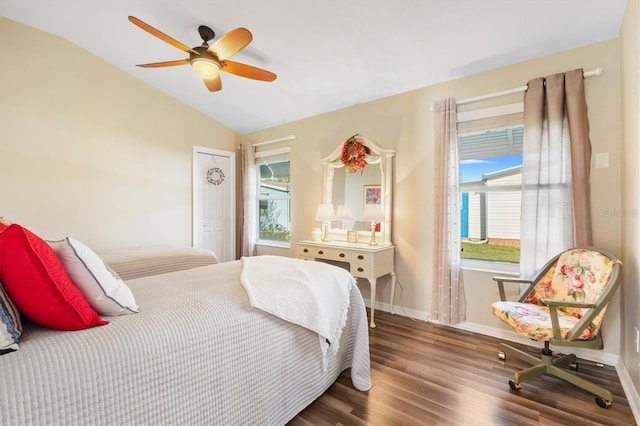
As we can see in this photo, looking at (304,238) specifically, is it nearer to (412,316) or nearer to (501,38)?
(412,316)

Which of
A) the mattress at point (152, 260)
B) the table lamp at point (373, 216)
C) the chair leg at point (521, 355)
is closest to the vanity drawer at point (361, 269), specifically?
the table lamp at point (373, 216)

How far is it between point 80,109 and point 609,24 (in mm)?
5021

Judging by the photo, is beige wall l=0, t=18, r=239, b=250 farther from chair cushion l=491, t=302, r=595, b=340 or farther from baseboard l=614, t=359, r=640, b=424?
baseboard l=614, t=359, r=640, b=424

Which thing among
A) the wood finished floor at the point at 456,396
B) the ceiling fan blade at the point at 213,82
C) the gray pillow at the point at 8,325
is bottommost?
the wood finished floor at the point at 456,396

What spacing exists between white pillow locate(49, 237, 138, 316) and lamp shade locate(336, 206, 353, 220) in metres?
2.43

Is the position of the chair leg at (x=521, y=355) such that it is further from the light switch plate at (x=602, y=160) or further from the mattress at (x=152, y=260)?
the mattress at (x=152, y=260)

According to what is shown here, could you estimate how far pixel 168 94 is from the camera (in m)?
4.18

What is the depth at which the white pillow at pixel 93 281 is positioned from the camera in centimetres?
120

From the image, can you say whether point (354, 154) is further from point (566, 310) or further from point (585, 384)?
point (585, 384)

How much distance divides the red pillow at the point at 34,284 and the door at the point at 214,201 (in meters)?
3.54

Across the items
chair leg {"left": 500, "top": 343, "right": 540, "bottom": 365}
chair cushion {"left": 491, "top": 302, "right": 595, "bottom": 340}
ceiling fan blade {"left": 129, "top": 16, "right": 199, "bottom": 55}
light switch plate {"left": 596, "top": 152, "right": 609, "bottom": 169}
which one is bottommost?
chair leg {"left": 500, "top": 343, "right": 540, "bottom": 365}

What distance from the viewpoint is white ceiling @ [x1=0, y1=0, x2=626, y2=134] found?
217 centimetres

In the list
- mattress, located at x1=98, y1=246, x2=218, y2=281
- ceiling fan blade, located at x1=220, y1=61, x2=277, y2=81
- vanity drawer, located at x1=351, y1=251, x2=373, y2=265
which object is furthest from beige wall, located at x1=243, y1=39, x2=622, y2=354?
mattress, located at x1=98, y1=246, x2=218, y2=281

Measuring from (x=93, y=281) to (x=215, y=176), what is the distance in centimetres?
373
